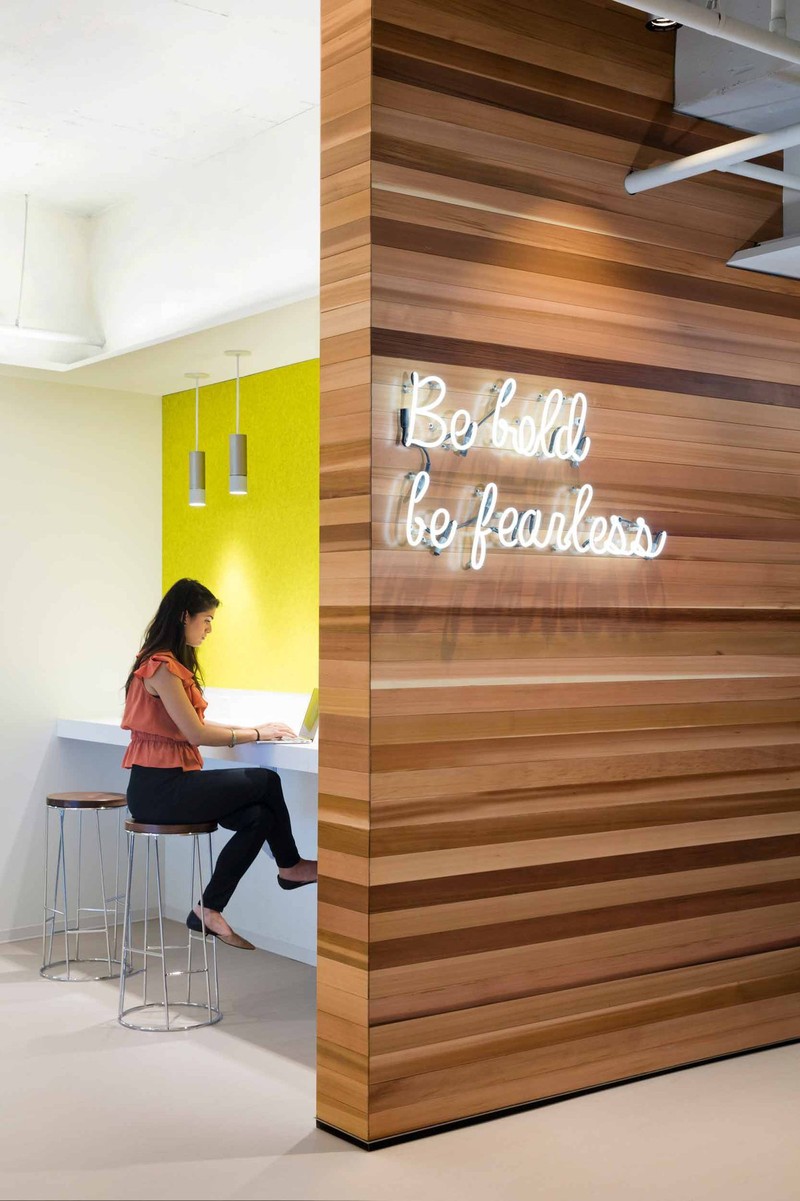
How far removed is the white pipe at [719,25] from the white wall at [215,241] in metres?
1.73

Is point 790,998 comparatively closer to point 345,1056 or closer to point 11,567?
point 345,1056

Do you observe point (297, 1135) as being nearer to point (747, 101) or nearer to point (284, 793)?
point (284, 793)

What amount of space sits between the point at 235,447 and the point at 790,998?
10.4 feet

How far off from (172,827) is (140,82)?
8.65ft

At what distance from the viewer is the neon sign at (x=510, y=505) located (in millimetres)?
3498

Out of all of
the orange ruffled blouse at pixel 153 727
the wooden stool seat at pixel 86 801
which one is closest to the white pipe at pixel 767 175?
the orange ruffled blouse at pixel 153 727

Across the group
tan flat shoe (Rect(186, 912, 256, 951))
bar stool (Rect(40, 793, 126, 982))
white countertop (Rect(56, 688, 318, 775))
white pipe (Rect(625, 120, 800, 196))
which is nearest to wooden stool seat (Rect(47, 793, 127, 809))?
bar stool (Rect(40, 793, 126, 982))

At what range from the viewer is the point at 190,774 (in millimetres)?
4930

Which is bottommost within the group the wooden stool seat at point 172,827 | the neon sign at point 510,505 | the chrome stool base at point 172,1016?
the chrome stool base at point 172,1016

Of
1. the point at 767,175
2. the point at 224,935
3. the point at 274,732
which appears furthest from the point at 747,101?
the point at 224,935

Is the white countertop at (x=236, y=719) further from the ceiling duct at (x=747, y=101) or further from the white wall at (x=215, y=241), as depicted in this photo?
the ceiling duct at (x=747, y=101)

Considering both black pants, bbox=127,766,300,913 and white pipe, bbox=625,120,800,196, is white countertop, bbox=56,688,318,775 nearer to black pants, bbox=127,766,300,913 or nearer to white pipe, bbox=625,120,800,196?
black pants, bbox=127,766,300,913

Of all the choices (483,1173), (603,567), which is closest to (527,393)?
(603,567)

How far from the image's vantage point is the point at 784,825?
4379 mm
